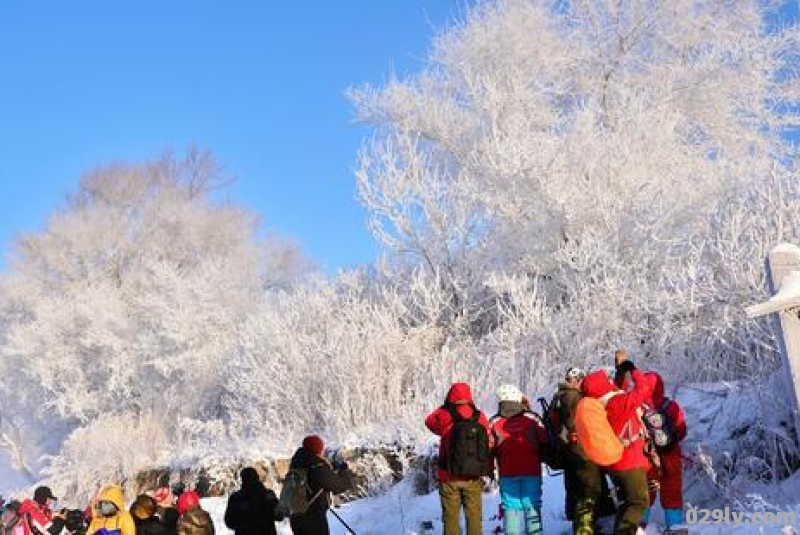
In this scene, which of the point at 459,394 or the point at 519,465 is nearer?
the point at 519,465

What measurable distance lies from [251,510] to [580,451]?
3.07 metres

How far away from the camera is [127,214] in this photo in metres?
32.9

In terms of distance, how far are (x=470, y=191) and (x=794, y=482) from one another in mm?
10502

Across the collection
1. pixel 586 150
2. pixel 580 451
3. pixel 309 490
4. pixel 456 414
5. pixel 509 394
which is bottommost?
pixel 309 490

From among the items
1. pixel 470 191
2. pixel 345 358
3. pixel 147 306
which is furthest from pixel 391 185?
pixel 147 306

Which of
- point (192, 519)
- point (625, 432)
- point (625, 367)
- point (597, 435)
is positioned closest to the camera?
point (597, 435)

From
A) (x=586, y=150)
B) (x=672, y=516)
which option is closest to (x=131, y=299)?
(x=586, y=150)

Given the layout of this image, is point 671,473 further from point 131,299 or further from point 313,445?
point 131,299

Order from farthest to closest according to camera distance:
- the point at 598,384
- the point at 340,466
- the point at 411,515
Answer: the point at 411,515 → the point at 340,466 → the point at 598,384

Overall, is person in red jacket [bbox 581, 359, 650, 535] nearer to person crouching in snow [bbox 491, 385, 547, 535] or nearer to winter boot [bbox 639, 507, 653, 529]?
winter boot [bbox 639, 507, 653, 529]

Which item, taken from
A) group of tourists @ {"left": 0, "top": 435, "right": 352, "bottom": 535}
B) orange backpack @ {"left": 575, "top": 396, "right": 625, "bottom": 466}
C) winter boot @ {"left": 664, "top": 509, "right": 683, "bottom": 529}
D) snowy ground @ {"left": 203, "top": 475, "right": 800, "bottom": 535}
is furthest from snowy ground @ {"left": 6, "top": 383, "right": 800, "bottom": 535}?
group of tourists @ {"left": 0, "top": 435, "right": 352, "bottom": 535}

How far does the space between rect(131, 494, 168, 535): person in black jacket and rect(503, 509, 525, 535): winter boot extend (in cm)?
307

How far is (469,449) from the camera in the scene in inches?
283

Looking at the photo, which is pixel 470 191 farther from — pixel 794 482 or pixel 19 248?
pixel 19 248
